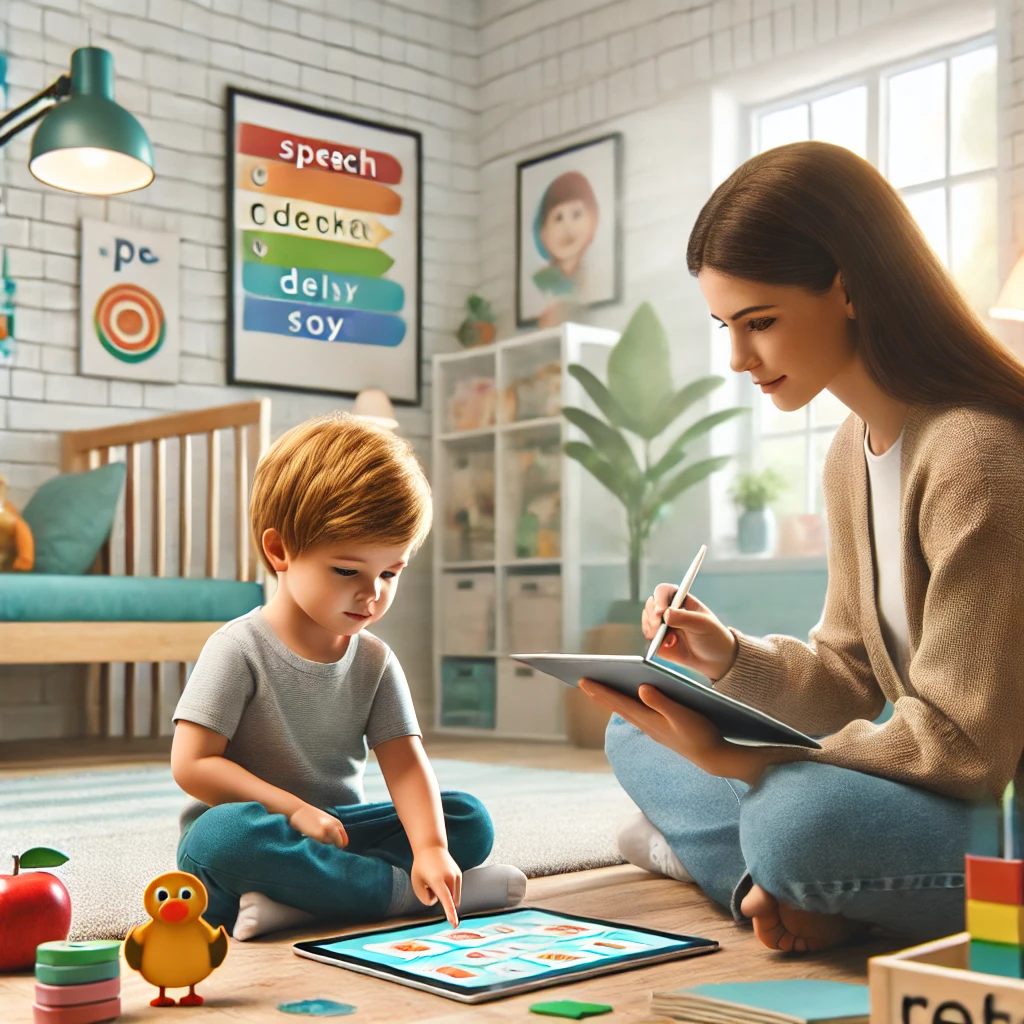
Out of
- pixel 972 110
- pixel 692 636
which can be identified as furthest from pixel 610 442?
pixel 692 636

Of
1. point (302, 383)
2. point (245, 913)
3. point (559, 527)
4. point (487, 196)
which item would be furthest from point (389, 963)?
point (487, 196)

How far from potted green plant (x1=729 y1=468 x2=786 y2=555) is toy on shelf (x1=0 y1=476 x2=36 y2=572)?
1.94 meters

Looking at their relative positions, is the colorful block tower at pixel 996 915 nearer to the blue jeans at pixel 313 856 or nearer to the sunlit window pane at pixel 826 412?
the blue jeans at pixel 313 856

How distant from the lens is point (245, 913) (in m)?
1.28

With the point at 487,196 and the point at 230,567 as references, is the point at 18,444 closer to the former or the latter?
the point at 230,567

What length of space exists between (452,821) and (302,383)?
298 centimetres

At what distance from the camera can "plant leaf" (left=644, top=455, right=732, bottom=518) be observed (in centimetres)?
359

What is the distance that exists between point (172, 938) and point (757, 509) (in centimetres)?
280

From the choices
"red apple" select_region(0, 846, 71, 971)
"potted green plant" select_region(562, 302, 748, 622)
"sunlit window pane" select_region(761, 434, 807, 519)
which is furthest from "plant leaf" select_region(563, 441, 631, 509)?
"red apple" select_region(0, 846, 71, 971)

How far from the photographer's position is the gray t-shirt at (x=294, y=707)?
129cm

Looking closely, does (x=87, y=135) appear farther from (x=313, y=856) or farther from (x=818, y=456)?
(x=818, y=456)

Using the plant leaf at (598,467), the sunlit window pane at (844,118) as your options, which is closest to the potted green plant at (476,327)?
the plant leaf at (598,467)

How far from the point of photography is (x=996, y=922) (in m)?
0.73

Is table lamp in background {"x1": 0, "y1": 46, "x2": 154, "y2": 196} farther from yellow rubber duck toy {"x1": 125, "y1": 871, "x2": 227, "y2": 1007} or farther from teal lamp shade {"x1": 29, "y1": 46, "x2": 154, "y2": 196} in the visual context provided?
yellow rubber duck toy {"x1": 125, "y1": 871, "x2": 227, "y2": 1007}
